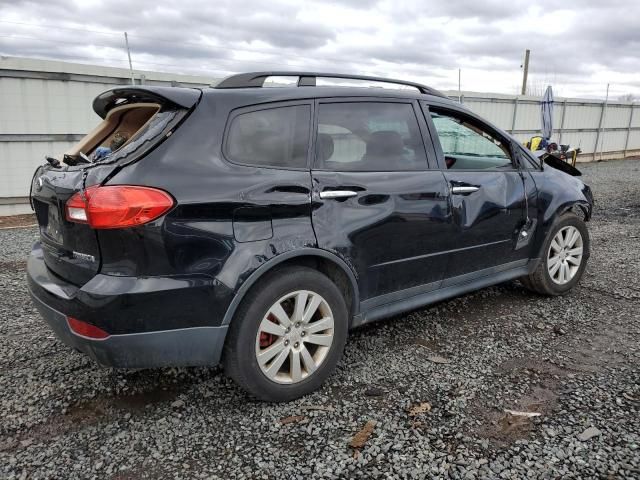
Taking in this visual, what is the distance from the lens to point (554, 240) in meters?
4.10

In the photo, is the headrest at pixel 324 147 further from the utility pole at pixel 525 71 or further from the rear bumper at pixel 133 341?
the utility pole at pixel 525 71

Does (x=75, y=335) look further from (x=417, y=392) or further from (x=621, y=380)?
(x=621, y=380)

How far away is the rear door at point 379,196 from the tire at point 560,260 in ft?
4.25

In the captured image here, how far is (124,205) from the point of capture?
215 centimetres

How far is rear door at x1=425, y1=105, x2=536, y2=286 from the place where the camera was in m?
3.30

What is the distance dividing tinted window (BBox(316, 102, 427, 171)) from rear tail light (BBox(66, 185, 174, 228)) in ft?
3.05

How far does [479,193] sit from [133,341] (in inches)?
95.5

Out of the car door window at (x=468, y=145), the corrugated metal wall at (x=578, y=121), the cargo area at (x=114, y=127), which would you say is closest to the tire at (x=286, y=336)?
the cargo area at (x=114, y=127)

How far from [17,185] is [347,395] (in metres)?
8.24

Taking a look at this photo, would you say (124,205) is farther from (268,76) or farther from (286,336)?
(268,76)

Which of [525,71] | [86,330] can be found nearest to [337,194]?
[86,330]

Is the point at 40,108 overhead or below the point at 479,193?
overhead

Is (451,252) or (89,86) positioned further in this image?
(89,86)

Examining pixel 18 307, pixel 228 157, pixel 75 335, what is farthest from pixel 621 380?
pixel 18 307
